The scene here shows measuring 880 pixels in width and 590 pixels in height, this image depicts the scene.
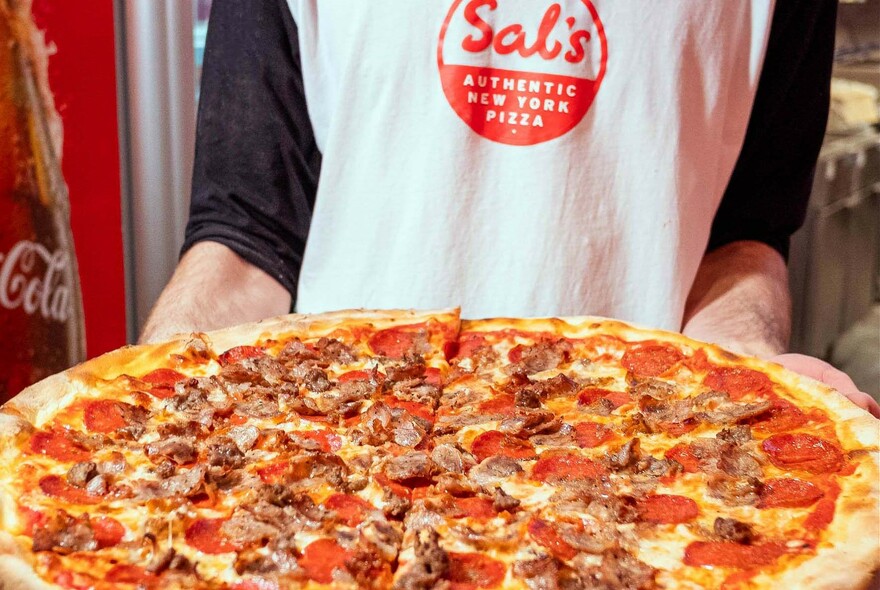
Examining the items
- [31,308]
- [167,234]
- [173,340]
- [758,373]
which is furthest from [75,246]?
[758,373]

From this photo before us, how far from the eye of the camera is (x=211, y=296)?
2.33 metres

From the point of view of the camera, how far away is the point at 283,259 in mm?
2605

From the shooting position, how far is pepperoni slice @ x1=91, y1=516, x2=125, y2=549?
1.38m

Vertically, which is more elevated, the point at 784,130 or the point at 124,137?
the point at 784,130

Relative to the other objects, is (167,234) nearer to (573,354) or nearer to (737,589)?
(573,354)

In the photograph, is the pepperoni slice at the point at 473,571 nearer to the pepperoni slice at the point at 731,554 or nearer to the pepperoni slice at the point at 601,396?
the pepperoni slice at the point at 731,554

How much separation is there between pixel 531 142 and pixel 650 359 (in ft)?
2.08

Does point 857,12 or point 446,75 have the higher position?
point 857,12

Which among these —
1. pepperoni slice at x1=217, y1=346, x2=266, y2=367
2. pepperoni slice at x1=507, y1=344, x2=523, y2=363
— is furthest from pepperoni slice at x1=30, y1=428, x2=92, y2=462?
pepperoni slice at x1=507, y1=344, x2=523, y2=363

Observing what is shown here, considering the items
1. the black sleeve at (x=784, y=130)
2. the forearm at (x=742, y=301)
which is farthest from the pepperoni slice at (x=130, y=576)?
the black sleeve at (x=784, y=130)

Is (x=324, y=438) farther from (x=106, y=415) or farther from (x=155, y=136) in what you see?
(x=155, y=136)

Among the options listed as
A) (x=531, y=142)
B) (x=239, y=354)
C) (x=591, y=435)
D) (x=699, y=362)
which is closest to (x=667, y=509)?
(x=591, y=435)

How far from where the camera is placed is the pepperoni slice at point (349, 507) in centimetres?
149

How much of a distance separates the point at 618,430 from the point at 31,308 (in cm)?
163
